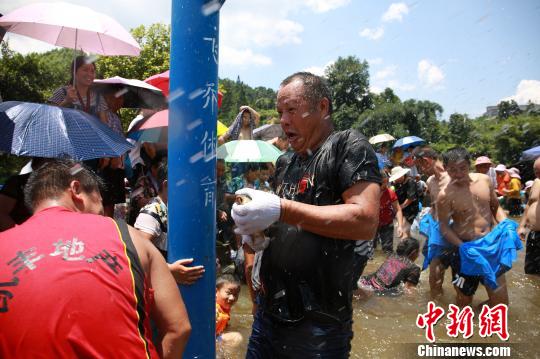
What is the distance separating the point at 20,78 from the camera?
2688cm

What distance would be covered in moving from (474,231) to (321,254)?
4403 millimetres

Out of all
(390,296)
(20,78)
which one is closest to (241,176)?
(390,296)

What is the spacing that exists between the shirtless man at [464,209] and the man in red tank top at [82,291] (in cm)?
495

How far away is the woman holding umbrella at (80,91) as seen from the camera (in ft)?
13.8

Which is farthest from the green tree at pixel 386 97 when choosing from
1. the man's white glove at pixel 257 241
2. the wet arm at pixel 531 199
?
the man's white glove at pixel 257 241

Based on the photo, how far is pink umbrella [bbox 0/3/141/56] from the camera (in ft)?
13.5

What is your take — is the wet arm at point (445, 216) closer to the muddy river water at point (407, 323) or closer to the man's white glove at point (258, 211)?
the muddy river water at point (407, 323)

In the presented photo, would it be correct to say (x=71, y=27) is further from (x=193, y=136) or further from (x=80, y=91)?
(x=193, y=136)

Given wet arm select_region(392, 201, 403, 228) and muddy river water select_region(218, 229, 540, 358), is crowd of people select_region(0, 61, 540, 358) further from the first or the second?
wet arm select_region(392, 201, 403, 228)

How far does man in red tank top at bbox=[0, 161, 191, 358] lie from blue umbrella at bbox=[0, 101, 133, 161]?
4.30 ft

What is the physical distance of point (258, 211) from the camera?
6.37ft

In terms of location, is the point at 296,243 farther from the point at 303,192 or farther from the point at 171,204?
the point at 171,204

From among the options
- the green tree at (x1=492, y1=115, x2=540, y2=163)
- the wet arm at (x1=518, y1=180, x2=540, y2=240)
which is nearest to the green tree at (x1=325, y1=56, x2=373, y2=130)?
the green tree at (x1=492, y1=115, x2=540, y2=163)

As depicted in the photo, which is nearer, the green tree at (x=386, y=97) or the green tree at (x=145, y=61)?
the green tree at (x=145, y=61)
